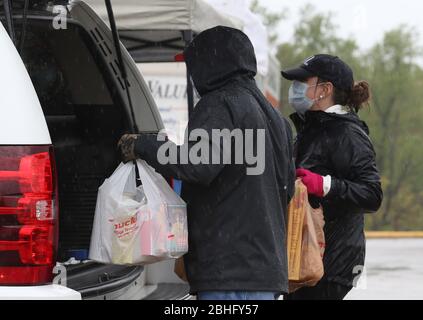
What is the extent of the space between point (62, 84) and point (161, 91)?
11.7m

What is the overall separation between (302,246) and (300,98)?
2.74 feet

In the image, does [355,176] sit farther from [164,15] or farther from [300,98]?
[164,15]

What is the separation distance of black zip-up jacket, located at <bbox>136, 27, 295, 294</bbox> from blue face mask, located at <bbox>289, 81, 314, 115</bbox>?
83cm

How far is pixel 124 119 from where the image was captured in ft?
16.5

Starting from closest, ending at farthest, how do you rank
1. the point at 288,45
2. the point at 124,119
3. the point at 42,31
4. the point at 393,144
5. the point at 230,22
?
the point at 42,31 < the point at 124,119 < the point at 230,22 < the point at 393,144 < the point at 288,45

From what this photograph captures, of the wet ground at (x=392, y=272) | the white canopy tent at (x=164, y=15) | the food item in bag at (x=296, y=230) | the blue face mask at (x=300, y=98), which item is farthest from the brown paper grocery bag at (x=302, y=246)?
the wet ground at (x=392, y=272)

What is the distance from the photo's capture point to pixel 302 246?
13.7ft

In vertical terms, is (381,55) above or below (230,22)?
above

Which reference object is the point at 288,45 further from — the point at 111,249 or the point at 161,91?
the point at 111,249

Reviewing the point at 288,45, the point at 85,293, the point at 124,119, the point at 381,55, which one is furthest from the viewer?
the point at 288,45

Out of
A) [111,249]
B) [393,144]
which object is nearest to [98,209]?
[111,249]

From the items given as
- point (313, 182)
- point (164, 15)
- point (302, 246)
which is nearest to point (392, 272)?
point (164, 15)

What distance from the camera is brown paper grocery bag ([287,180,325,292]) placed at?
13.5ft
